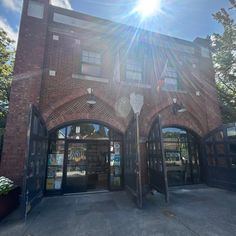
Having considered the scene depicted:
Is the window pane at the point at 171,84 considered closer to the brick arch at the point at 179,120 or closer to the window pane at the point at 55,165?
the brick arch at the point at 179,120

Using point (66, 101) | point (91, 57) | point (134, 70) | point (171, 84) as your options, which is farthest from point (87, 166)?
point (171, 84)

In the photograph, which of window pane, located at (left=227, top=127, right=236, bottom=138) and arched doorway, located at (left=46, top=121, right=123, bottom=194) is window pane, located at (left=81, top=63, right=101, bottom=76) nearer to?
arched doorway, located at (left=46, top=121, right=123, bottom=194)

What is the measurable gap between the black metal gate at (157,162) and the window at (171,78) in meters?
3.79

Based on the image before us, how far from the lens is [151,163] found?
7.26 meters

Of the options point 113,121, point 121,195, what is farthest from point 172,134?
point 121,195

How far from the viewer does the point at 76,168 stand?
7371 mm

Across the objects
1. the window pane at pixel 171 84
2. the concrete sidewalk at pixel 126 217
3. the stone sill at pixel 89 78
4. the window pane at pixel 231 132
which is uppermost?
the window pane at pixel 171 84

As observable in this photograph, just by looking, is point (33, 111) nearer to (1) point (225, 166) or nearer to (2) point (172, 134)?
(2) point (172, 134)

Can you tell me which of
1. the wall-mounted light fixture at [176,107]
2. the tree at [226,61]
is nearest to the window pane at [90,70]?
the wall-mounted light fixture at [176,107]

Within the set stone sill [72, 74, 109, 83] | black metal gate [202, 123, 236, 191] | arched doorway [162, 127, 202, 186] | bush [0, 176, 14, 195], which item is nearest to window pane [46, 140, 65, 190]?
bush [0, 176, 14, 195]

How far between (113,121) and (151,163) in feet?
8.90

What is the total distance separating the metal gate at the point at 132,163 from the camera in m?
5.82

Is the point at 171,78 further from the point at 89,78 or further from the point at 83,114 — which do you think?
the point at 83,114

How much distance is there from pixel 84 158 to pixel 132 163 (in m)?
2.44
